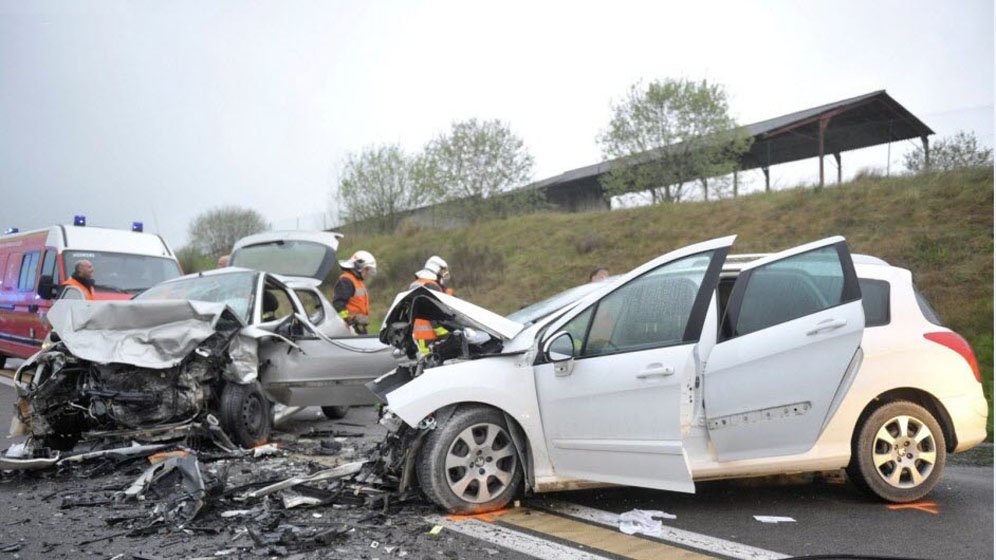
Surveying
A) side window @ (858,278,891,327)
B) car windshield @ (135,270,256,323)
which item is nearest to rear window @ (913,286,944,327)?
side window @ (858,278,891,327)

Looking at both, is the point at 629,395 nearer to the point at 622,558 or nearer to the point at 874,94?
the point at 622,558

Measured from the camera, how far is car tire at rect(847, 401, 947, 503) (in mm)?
4500

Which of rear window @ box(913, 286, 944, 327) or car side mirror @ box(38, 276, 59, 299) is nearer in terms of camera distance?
rear window @ box(913, 286, 944, 327)

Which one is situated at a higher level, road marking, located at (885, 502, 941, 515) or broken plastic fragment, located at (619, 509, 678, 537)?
broken plastic fragment, located at (619, 509, 678, 537)

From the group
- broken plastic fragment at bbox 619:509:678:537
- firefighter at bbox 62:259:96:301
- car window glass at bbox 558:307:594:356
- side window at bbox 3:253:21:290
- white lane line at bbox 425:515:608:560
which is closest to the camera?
white lane line at bbox 425:515:608:560

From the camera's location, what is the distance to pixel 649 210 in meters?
22.5

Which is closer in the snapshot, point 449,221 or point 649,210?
point 649,210

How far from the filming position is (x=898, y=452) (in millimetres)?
4555

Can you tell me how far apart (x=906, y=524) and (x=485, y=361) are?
2631 millimetres

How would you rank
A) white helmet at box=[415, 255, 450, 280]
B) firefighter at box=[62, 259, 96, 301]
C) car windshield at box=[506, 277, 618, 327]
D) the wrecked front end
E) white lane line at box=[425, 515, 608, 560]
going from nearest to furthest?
white lane line at box=[425, 515, 608, 560]
car windshield at box=[506, 277, 618, 327]
the wrecked front end
white helmet at box=[415, 255, 450, 280]
firefighter at box=[62, 259, 96, 301]

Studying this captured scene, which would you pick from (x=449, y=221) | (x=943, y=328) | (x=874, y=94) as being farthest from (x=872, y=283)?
(x=449, y=221)

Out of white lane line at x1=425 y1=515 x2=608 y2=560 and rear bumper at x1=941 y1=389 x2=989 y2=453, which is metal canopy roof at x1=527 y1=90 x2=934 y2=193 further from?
white lane line at x1=425 y1=515 x2=608 y2=560

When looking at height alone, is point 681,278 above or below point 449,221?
below

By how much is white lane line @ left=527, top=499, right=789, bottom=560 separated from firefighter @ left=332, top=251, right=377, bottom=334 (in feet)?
17.3
